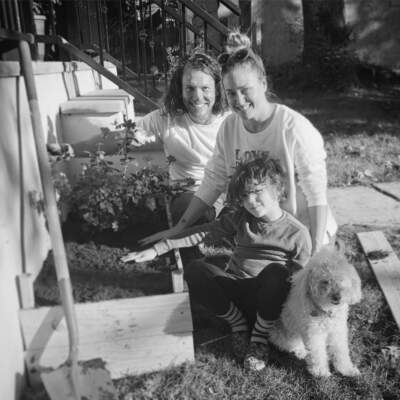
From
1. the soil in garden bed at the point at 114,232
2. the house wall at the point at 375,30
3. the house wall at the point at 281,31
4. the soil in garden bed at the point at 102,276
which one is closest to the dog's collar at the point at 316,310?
the soil in garden bed at the point at 102,276

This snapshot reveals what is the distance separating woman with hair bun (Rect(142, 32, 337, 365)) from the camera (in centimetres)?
239

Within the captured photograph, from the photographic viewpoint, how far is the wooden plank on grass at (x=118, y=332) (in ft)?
6.75

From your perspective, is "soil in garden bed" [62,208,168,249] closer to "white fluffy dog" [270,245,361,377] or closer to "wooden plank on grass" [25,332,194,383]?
"wooden plank on grass" [25,332,194,383]

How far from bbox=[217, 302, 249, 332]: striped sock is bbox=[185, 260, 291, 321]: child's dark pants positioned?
3 cm

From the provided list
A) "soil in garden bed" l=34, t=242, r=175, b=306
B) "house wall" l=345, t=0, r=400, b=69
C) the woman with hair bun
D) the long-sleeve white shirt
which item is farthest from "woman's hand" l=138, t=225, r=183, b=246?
"house wall" l=345, t=0, r=400, b=69

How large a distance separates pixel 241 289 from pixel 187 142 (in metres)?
1.13

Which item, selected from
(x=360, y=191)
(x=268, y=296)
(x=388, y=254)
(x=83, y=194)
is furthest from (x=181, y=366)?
(x=360, y=191)

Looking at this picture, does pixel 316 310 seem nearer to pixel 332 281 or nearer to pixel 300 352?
pixel 332 281

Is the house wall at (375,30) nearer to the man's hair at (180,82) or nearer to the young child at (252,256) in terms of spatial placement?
the man's hair at (180,82)

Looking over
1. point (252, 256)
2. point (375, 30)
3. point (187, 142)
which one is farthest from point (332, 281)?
point (375, 30)

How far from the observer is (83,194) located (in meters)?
2.53

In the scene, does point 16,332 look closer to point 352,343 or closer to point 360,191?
point 352,343

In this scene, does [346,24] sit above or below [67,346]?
above

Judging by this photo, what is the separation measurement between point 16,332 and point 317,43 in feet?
28.5
